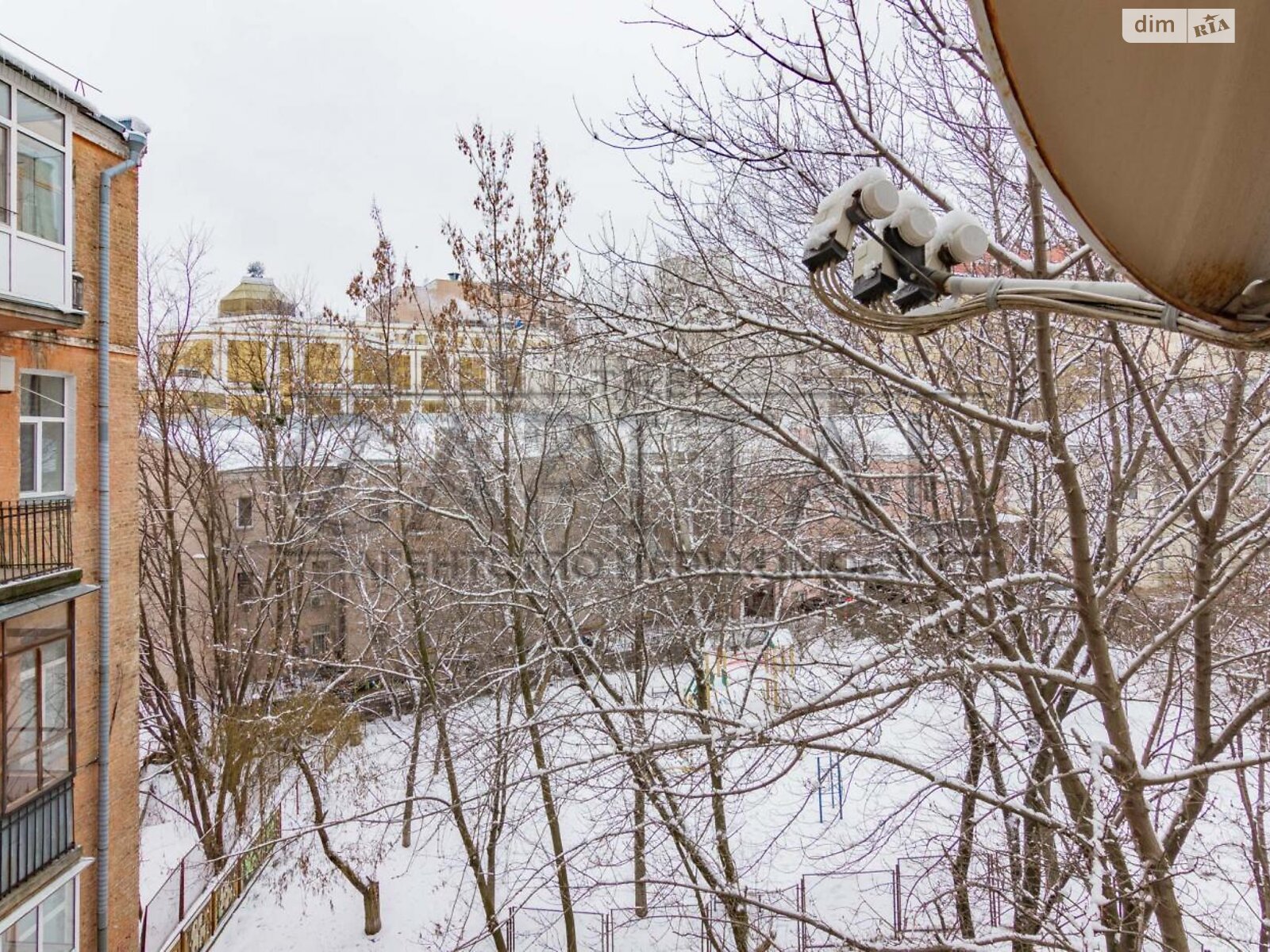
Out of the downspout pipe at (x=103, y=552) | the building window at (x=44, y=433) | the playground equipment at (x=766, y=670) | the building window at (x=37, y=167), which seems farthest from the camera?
the downspout pipe at (x=103, y=552)

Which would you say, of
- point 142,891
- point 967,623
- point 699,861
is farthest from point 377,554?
point 967,623

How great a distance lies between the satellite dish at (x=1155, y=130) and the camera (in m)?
1.35

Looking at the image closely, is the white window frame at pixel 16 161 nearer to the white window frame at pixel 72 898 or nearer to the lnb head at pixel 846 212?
the white window frame at pixel 72 898

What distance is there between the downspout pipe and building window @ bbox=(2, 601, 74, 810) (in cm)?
40

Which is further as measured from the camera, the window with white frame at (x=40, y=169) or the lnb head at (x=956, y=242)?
the window with white frame at (x=40, y=169)

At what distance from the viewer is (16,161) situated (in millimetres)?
6715

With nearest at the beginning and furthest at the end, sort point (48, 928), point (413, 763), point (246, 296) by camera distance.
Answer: point (48, 928)
point (413, 763)
point (246, 296)

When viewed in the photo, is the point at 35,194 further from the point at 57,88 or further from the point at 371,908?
the point at 371,908

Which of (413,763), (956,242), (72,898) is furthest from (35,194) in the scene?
(956,242)

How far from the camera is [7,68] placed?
21.1 feet

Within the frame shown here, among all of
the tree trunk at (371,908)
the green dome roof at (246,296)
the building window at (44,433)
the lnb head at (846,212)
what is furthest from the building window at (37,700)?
the green dome roof at (246,296)

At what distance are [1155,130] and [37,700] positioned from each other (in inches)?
364

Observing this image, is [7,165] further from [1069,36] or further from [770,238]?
[1069,36]

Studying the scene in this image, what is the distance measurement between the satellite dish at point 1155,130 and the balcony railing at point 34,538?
8069 millimetres
